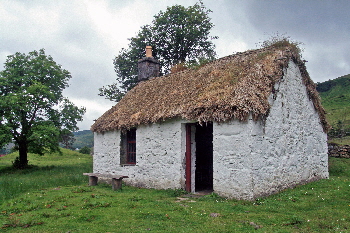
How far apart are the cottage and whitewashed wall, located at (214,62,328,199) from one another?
0.03 meters

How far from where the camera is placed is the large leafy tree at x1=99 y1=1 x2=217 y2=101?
23141mm

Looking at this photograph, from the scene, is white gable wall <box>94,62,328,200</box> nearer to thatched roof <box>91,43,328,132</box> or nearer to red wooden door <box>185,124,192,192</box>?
red wooden door <box>185,124,192,192</box>

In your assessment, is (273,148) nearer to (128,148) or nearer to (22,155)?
(128,148)

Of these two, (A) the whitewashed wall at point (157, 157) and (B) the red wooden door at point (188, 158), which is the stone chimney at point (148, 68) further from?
(B) the red wooden door at point (188, 158)

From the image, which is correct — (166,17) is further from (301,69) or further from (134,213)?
(134,213)

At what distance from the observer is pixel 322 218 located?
6141 mm

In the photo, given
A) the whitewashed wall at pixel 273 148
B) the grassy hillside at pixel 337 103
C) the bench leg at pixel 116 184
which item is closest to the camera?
the whitewashed wall at pixel 273 148

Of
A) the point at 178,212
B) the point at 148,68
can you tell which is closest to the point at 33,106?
the point at 148,68

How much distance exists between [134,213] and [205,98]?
13.9 feet

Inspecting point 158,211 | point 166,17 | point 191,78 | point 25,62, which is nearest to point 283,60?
point 191,78

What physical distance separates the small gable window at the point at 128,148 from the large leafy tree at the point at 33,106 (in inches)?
301

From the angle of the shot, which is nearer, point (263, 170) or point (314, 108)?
point (263, 170)

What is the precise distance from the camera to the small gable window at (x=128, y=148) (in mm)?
12492

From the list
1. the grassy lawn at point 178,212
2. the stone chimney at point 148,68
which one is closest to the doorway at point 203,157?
the grassy lawn at point 178,212
